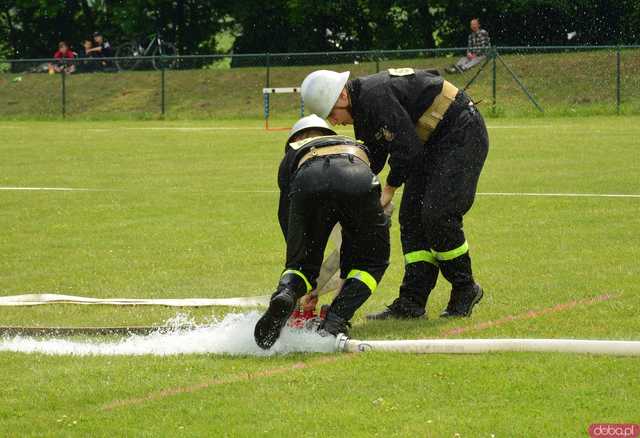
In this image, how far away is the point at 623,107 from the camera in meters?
31.7

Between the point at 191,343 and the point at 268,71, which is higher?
the point at 191,343

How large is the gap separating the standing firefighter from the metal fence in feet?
80.6

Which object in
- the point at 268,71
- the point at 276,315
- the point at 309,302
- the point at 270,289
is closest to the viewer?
the point at 276,315

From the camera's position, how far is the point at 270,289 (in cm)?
919

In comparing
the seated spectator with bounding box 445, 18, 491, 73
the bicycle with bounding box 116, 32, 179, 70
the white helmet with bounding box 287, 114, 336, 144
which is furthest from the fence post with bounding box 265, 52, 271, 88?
the white helmet with bounding box 287, 114, 336, 144

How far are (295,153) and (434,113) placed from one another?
1029 mm

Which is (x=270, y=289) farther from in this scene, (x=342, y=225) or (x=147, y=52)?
(x=147, y=52)

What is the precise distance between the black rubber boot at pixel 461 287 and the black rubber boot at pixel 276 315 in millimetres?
1359

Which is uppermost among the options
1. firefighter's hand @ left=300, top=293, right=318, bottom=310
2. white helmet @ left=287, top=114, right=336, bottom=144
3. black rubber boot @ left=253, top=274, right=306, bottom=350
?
white helmet @ left=287, top=114, right=336, bottom=144

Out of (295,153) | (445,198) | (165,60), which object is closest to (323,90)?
(295,153)

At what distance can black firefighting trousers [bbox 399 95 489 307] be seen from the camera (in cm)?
746

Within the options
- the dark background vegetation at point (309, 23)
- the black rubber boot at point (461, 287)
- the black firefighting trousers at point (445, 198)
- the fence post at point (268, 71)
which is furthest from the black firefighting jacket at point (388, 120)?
the dark background vegetation at point (309, 23)

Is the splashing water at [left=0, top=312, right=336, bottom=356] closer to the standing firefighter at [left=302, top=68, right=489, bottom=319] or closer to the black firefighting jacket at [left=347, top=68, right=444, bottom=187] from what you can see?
the standing firefighter at [left=302, top=68, right=489, bottom=319]

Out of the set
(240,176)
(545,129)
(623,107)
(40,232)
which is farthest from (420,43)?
(40,232)
